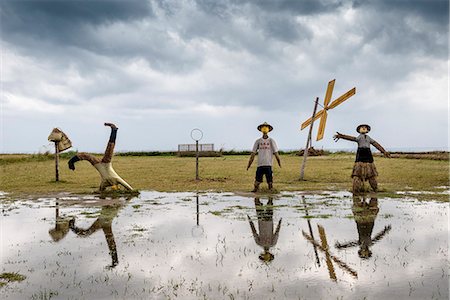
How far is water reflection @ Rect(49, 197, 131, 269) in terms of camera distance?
23.6 feet

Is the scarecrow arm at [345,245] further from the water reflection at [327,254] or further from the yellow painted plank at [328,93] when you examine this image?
the yellow painted plank at [328,93]

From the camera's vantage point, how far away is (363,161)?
47.1ft

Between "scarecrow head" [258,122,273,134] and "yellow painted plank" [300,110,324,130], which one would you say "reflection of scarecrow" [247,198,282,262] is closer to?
"scarecrow head" [258,122,273,134]

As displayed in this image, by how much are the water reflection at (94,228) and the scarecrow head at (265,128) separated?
6.22 meters

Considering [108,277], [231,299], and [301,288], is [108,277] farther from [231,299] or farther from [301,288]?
[301,288]

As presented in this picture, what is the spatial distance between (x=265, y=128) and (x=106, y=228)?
778cm

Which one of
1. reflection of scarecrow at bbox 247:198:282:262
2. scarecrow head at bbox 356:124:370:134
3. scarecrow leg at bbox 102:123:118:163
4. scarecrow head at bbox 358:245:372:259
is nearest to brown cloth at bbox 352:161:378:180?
scarecrow head at bbox 356:124:370:134

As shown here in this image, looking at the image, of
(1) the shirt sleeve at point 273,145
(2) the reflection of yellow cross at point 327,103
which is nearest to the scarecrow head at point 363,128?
(1) the shirt sleeve at point 273,145

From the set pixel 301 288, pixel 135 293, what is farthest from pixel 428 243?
pixel 135 293

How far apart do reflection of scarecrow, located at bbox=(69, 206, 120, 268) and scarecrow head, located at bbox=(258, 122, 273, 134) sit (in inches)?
239

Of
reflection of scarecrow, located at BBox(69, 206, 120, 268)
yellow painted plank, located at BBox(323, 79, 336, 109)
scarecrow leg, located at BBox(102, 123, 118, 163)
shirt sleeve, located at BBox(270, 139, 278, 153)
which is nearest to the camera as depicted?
reflection of scarecrow, located at BBox(69, 206, 120, 268)

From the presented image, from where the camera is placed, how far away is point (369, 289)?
16.5 feet

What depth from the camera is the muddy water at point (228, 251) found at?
16.7 feet

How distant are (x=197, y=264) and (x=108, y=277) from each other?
1257mm
